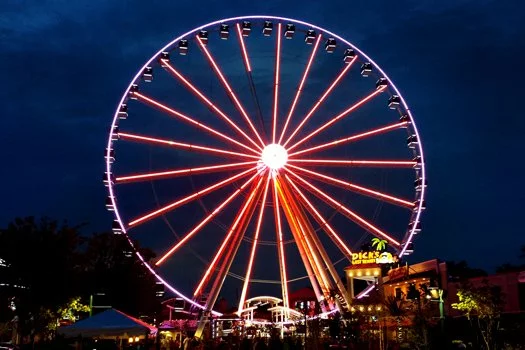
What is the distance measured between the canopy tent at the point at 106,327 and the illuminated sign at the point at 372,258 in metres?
24.0

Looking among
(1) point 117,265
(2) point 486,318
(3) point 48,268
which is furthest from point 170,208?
(1) point 117,265

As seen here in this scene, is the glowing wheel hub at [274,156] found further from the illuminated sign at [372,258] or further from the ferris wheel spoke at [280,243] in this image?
the illuminated sign at [372,258]

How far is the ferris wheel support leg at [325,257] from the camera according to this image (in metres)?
31.9

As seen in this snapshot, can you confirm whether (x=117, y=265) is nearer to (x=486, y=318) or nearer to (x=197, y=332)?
(x=197, y=332)

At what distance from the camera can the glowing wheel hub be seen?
30.8 meters

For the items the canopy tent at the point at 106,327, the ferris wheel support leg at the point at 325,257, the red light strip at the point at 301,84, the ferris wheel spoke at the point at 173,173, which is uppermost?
the red light strip at the point at 301,84

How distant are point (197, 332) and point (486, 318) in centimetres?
1536

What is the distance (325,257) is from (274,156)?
5707mm

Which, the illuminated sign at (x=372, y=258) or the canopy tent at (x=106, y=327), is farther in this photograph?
the illuminated sign at (x=372, y=258)

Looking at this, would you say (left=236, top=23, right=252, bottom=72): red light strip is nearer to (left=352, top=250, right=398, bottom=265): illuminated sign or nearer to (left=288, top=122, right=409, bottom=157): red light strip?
(left=288, top=122, right=409, bottom=157): red light strip

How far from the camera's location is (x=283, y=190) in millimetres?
31766

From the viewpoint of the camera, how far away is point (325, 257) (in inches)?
1287

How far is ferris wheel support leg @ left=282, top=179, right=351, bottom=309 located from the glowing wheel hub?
7.08ft

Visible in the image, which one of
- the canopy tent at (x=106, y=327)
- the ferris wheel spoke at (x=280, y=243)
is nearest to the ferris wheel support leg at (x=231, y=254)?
the ferris wheel spoke at (x=280, y=243)
